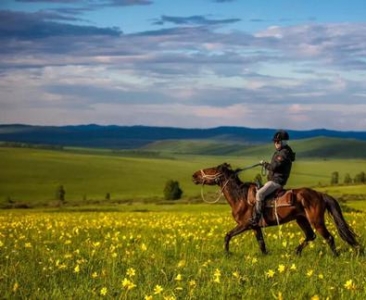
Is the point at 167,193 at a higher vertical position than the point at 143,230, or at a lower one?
lower

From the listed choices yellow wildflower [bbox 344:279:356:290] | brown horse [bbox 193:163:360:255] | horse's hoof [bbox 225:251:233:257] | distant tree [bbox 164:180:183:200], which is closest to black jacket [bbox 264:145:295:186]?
brown horse [bbox 193:163:360:255]

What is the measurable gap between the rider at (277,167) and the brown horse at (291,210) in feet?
0.64

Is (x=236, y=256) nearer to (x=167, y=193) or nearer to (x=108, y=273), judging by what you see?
(x=108, y=273)

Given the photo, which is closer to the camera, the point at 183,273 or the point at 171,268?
the point at 183,273

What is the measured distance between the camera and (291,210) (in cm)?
1518

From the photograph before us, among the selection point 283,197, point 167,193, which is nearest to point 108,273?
point 283,197

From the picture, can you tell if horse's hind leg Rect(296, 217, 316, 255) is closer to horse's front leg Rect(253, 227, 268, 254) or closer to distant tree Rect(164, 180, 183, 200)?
horse's front leg Rect(253, 227, 268, 254)

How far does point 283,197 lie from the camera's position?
49.9 feet

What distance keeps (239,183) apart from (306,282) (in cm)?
602

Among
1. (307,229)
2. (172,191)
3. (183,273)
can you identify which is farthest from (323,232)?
(172,191)

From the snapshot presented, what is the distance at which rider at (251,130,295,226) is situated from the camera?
14.8 metres

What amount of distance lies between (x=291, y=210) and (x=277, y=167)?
3.46ft

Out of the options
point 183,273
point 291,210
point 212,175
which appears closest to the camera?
point 183,273

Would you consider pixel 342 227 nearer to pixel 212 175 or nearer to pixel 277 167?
pixel 277 167
